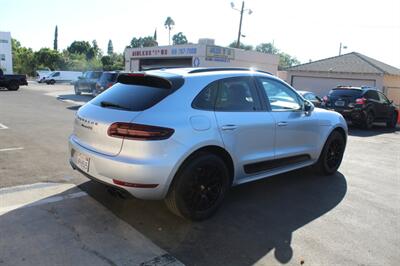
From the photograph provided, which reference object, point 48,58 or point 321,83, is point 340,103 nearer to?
point 321,83

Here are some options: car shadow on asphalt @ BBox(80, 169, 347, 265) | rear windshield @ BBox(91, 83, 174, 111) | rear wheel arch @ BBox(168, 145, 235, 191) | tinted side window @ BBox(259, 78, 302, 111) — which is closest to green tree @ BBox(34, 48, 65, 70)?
car shadow on asphalt @ BBox(80, 169, 347, 265)

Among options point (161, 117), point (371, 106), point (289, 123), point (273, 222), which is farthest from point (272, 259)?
point (371, 106)

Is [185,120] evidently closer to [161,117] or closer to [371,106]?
[161,117]

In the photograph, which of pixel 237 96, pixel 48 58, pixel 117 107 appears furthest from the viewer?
pixel 48 58

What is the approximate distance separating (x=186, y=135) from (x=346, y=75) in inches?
936

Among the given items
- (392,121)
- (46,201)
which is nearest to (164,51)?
(392,121)

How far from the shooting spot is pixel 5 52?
64562mm

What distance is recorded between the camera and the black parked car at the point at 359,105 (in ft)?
46.6

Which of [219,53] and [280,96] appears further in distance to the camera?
[219,53]

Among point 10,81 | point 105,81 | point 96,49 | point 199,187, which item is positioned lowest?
point 10,81

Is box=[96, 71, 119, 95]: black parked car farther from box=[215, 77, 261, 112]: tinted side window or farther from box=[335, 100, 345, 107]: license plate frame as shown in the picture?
box=[215, 77, 261, 112]: tinted side window

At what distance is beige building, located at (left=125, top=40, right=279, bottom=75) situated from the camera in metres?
26.4

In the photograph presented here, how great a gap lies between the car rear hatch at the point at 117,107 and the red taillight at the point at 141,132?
0.05 m

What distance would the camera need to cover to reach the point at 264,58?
3055 cm
